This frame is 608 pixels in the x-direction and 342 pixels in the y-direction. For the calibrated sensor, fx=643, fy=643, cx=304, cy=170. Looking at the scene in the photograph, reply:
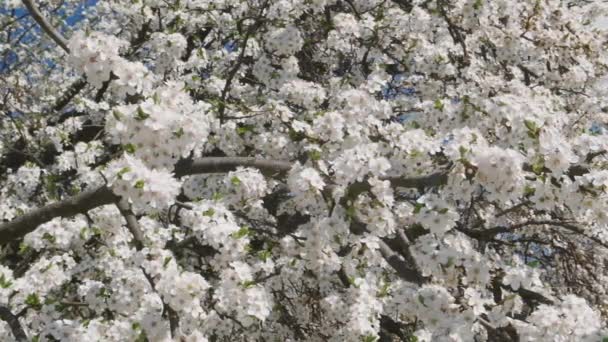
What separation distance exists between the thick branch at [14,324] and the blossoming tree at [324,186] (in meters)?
0.02

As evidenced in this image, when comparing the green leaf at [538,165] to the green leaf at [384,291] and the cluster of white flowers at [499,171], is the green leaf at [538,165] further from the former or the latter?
the green leaf at [384,291]

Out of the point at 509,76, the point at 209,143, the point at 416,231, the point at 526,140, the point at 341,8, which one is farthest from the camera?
the point at 341,8

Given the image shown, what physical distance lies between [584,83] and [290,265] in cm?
476

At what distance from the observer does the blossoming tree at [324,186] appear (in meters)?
3.93

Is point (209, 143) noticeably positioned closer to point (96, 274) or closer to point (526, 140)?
point (96, 274)

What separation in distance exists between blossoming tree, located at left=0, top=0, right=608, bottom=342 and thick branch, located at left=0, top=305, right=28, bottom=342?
0.02 m

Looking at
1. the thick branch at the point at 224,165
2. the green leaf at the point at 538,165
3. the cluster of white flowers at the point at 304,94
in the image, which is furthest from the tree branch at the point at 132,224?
the green leaf at the point at 538,165

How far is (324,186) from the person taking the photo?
165 inches

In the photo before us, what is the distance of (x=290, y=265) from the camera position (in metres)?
5.04

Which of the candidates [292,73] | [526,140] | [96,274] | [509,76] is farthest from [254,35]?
[526,140]

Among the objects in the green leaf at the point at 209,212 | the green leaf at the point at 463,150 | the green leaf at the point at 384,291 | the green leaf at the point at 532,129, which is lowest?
the green leaf at the point at 384,291

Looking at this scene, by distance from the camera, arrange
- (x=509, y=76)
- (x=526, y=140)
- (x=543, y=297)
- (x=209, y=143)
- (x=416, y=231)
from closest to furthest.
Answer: (x=526, y=140)
(x=543, y=297)
(x=416, y=231)
(x=209, y=143)
(x=509, y=76)

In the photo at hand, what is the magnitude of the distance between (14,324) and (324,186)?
87.3 inches

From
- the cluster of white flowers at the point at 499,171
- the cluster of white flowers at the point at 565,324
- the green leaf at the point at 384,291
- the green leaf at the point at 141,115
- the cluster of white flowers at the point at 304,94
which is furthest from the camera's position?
the cluster of white flowers at the point at 304,94
